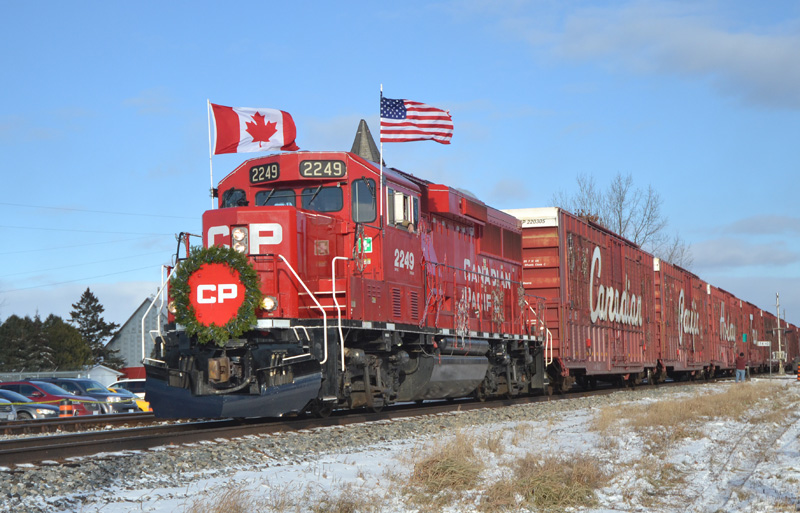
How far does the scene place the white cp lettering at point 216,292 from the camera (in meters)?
11.7

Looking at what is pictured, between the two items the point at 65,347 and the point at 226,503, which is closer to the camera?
the point at 226,503

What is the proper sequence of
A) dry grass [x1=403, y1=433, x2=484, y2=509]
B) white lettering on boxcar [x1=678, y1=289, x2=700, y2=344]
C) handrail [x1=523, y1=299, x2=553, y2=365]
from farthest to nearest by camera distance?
white lettering on boxcar [x1=678, y1=289, x2=700, y2=344] → handrail [x1=523, y1=299, x2=553, y2=365] → dry grass [x1=403, y1=433, x2=484, y2=509]

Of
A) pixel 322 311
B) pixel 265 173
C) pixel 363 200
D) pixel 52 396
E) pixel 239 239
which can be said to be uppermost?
pixel 265 173

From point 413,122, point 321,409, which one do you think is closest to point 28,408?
point 321,409

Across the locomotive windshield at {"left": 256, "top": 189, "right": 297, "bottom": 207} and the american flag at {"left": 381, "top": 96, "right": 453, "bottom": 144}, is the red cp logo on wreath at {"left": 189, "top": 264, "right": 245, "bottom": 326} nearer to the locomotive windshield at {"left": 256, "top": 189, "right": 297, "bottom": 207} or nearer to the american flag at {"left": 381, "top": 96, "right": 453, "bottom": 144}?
the locomotive windshield at {"left": 256, "top": 189, "right": 297, "bottom": 207}

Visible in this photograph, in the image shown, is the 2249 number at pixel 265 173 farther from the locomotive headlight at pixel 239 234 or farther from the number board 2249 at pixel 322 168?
the locomotive headlight at pixel 239 234

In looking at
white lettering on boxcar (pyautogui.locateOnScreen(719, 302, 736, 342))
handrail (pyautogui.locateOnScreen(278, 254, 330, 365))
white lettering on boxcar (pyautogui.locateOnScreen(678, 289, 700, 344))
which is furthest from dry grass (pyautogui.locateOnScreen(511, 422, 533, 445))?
white lettering on boxcar (pyautogui.locateOnScreen(719, 302, 736, 342))

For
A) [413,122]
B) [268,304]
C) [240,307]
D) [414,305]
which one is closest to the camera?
[240,307]

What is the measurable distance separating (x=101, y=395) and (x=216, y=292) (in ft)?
50.0

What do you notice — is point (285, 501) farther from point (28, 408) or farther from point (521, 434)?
point (28, 408)

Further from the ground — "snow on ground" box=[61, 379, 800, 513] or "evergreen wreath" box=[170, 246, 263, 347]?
"evergreen wreath" box=[170, 246, 263, 347]

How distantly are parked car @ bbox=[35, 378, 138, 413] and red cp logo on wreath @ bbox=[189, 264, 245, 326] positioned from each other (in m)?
13.7

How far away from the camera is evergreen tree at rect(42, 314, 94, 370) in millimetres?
69312

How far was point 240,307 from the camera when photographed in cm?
1156
